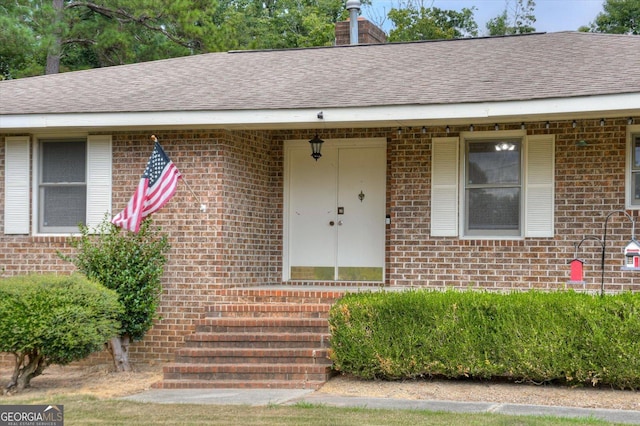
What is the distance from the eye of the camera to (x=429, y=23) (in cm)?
3381

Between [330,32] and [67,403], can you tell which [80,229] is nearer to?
[67,403]

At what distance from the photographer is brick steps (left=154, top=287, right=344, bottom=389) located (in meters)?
11.1

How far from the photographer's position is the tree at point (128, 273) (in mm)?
12250

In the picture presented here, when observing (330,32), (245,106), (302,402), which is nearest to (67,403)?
(302,402)

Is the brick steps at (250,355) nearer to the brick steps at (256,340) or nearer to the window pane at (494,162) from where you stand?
the brick steps at (256,340)

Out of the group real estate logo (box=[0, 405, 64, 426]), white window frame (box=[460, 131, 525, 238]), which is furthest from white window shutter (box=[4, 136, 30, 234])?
white window frame (box=[460, 131, 525, 238])

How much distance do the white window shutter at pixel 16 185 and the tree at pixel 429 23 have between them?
22.2 metres

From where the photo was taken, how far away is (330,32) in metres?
33.2

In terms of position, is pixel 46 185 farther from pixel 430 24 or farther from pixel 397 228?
pixel 430 24

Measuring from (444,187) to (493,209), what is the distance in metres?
0.73

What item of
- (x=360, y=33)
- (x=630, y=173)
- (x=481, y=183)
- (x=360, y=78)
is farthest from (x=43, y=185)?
(x=630, y=173)

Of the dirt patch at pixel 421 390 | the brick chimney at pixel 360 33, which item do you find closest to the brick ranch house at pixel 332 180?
the dirt patch at pixel 421 390

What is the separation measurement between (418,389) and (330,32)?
2426 cm

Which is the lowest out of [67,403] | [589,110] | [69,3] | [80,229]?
[67,403]
